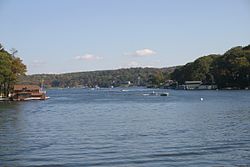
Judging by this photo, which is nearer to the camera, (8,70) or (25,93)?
(8,70)

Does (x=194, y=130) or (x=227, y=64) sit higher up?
(x=227, y=64)

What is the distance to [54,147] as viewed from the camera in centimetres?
2955

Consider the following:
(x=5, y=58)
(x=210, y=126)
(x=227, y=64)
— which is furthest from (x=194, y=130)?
(x=227, y=64)

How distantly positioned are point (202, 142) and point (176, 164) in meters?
7.96

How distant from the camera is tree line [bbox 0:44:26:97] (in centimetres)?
10938

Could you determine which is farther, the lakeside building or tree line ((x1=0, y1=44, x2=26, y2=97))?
the lakeside building

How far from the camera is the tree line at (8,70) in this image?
359 feet

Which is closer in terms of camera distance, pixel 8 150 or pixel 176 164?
pixel 176 164

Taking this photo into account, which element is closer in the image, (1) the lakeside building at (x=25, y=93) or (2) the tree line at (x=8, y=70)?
(2) the tree line at (x=8, y=70)

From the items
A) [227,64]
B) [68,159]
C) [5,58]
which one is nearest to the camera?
[68,159]

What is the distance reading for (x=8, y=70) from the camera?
110 metres

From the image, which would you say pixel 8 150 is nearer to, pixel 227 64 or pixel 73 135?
pixel 73 135

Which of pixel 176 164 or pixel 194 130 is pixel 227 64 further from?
pixel 176 164

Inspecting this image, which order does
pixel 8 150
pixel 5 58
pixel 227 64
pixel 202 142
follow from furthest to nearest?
1. pixel 227 64
2. pixel 5 58
3. pixel 202 142
4. pixel 8 150
